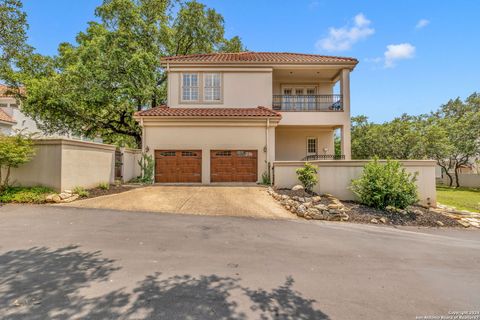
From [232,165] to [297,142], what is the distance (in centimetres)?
696

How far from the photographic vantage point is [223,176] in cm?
1420

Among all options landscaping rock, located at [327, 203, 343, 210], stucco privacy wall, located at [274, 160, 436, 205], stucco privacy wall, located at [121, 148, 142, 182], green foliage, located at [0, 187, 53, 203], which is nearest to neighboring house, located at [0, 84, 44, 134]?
stucco privacy wall, located at [121, 148, 142, 182]

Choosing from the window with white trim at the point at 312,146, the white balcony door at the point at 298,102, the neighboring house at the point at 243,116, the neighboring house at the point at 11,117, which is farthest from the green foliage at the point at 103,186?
the window with white trim at the point at 312,146

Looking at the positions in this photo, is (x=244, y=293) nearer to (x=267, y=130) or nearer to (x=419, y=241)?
(x=419, y=241)

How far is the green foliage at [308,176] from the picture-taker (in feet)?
36.6

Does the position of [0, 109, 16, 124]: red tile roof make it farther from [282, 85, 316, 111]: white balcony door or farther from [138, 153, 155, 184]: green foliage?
[282, 85, 316, 111]: white balcony door

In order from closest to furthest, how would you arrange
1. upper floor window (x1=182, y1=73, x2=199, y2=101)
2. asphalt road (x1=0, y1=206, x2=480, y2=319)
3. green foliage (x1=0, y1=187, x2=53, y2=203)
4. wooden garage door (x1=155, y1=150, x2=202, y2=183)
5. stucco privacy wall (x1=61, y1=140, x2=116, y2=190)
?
asphalt road (x1=0, y1=206, x2=480, y2=319), green foliage (x1=0, y1=187, x2=53, y2=203), stucco privacy wall (x1=61, y1=140, x2=116, y2=190), wooden garage door (x1=155, y1=150, x2=202, y2=183), upper floor window (x1=182, y1=73, x2=199, y2=101)

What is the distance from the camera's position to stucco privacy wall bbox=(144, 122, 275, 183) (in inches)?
559

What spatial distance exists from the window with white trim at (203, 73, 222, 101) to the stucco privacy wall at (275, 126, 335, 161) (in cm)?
555

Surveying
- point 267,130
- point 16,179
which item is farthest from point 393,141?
point 16,179

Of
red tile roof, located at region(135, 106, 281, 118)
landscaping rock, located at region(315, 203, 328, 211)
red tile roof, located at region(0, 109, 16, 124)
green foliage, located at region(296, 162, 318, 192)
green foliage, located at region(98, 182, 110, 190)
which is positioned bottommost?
landscaping rock, located at region(315, 203, 328, 211)

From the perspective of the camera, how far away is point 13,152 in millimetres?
9078

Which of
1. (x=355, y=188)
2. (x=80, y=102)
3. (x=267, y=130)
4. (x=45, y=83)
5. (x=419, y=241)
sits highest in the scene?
(x=45, y=83)

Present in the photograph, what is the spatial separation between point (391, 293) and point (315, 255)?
160 centimetres
